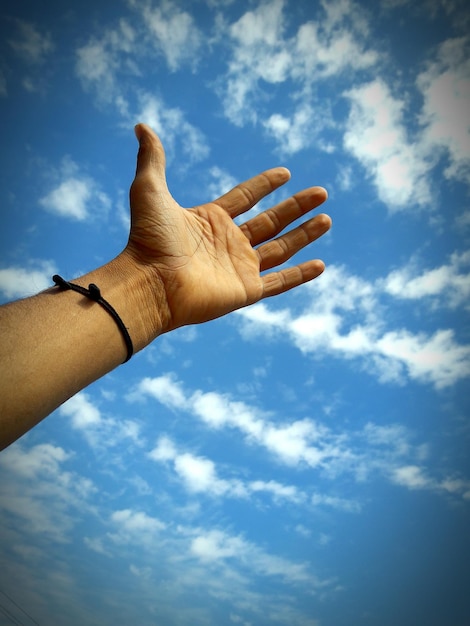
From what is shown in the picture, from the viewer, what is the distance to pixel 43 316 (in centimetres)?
256

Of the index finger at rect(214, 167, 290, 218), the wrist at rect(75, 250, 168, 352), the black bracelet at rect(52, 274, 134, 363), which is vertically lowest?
the black bracelet at rect(52, 274, 134, 363)

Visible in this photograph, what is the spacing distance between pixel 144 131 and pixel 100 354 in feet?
6.90

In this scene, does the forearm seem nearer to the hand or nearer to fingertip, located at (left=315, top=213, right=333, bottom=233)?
the hand

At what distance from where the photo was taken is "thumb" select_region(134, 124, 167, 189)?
3.70 m

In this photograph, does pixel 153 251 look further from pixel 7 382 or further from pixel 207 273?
pixel 7 382

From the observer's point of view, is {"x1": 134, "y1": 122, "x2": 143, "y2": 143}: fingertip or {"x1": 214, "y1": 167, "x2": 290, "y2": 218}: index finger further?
{"x1": 214, "y1": 167, "x2": 290, "y2": 218}: index finger

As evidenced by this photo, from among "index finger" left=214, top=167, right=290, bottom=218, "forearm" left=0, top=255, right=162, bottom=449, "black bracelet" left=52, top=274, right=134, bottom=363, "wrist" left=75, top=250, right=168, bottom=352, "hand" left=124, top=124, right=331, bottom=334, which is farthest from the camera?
"index finger" left=214, top=167, right=290, bottom=218

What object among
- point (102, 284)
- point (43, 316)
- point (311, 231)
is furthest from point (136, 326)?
point (311, 231)

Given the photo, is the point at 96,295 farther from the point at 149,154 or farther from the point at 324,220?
the point at 324,220

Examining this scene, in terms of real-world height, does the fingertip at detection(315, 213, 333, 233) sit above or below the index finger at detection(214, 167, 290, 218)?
above

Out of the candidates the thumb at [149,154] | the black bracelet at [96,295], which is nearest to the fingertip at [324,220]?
the thumb at [149,154]

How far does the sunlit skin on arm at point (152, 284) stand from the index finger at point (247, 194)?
0.03ft

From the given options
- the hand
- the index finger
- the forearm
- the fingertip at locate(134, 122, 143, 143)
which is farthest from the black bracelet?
the index finger

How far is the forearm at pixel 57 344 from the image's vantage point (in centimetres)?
224
